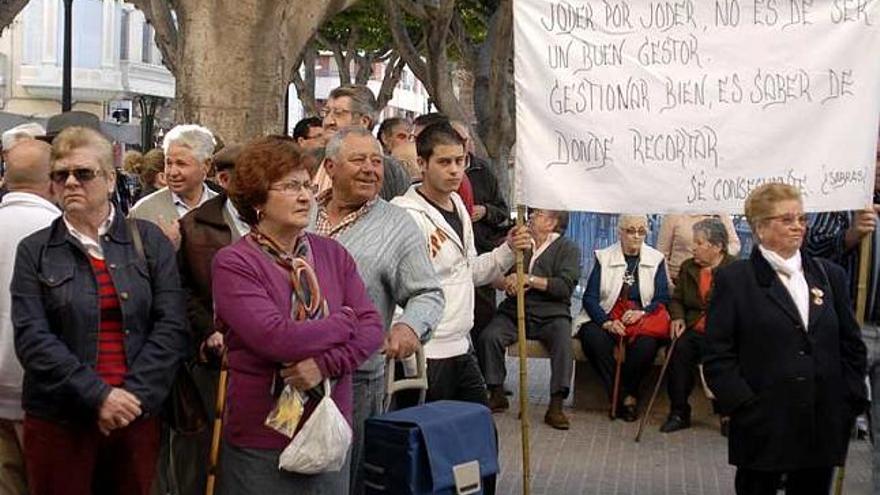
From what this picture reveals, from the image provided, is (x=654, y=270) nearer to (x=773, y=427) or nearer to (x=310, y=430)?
(x=773, y=427)

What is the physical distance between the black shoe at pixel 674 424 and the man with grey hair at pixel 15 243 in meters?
5.96

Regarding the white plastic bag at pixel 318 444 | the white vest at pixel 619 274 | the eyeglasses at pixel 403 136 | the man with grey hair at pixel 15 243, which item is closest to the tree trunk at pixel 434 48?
the white vest at pixel 619 274

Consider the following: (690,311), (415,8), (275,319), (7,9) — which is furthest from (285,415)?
(415,8)

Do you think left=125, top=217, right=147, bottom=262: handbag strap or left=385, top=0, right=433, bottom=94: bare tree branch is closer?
left=125, top=217, right=147, bottom=262: handbag strap

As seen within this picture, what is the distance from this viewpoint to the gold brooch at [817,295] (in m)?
6.65

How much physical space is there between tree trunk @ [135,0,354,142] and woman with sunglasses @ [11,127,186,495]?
6383 mm

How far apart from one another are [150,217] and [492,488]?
1999 mm

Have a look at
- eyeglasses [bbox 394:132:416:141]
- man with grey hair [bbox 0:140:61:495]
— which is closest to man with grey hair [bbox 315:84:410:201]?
eyeglasses [bbox 394:132:416:141]

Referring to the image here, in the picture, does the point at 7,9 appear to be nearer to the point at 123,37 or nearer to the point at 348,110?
the point at 348,110

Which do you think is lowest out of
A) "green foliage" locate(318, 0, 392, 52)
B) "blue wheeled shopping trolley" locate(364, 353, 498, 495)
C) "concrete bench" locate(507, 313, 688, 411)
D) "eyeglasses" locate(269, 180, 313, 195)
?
"concrete bench" locate(507, 313, 688, 411)

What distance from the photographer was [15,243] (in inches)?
236

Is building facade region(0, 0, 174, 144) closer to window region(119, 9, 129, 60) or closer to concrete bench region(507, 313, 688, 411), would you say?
window region(119, 9, 129, 60)

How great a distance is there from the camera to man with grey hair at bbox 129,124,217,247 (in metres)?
7.02

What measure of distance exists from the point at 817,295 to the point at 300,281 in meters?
2.56
